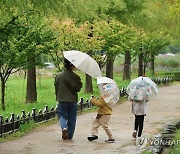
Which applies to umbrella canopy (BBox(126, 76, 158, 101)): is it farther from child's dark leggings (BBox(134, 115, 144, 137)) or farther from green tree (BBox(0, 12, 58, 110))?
green tree (BBox(0, 12, 58, 110))

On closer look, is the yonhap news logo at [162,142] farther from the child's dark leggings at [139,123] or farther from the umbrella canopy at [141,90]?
the umbrella canopy at [141,90]

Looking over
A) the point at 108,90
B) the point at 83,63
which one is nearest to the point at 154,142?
the point at 108,90

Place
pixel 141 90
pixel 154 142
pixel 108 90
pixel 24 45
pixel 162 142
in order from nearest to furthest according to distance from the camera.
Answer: pixel 154 142, pixel 162 142, pixel 108 90, pixel 141 90, pixel 24 45

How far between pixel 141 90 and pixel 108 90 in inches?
30.9

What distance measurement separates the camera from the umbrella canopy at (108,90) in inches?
454

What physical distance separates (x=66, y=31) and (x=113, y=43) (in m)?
4.15

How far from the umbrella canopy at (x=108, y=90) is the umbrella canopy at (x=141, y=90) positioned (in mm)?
415

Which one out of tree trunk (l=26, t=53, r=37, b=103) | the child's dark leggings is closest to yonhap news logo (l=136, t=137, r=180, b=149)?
the child's dark leggings

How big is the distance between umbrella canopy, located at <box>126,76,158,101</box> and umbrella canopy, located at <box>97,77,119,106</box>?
Answer: 41 centimetres

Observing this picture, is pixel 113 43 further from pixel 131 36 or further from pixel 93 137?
pixel 93 137

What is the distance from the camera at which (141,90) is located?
11781 mm

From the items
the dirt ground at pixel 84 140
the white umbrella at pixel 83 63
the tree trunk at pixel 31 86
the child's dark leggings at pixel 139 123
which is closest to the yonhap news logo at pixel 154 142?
the dirt ground at pixel 84 140

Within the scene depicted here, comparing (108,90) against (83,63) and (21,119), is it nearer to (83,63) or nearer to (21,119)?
(83,63)

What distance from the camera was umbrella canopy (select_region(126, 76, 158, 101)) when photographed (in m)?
11.8
